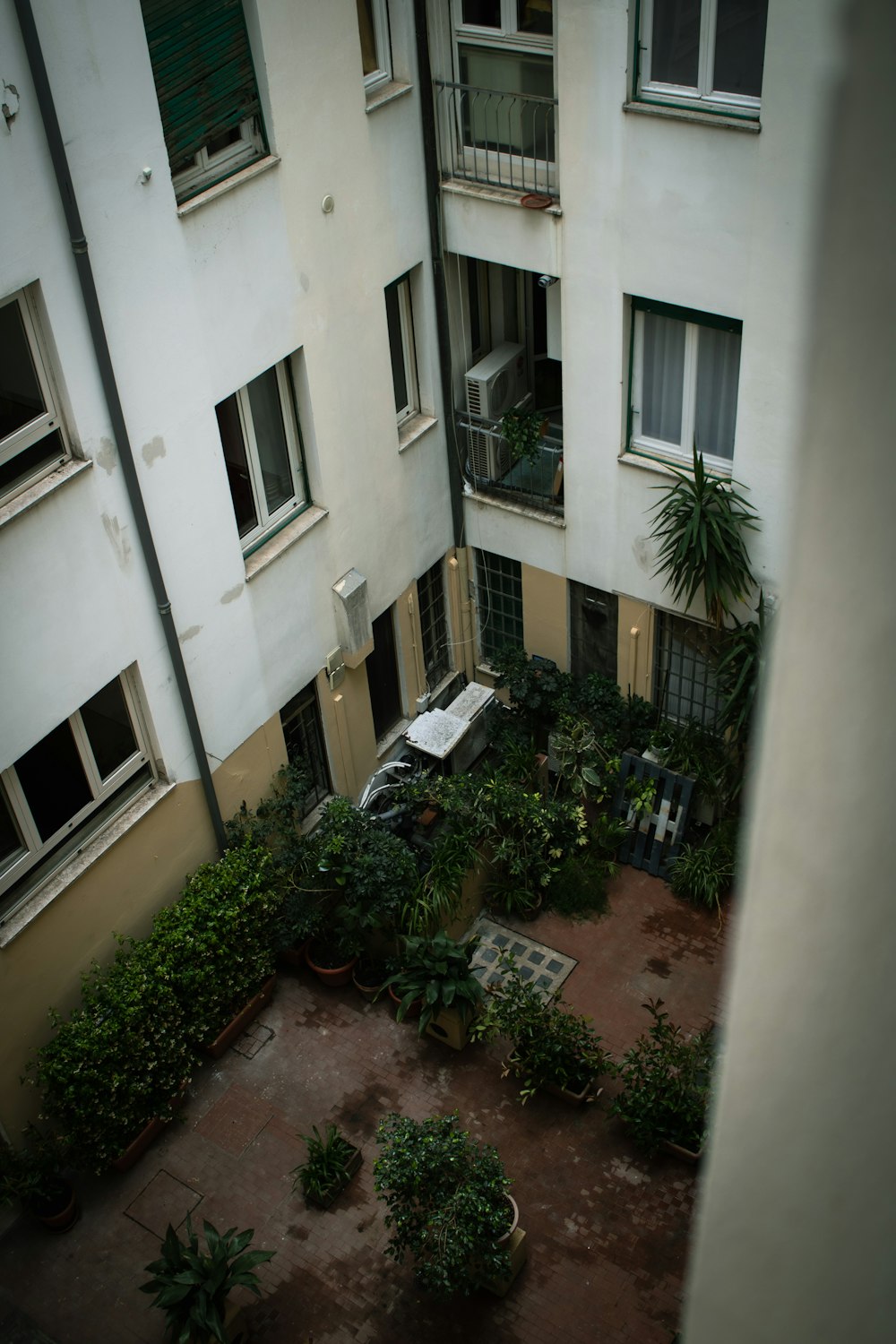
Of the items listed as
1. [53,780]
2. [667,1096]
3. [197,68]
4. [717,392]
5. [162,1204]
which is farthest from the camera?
[717,392]

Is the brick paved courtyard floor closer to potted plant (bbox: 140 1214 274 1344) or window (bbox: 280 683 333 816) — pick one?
potted plant (bbox: 140 1214 274 1344)

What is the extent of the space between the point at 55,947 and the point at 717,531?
716cm

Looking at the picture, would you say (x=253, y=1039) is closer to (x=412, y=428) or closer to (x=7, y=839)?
(x=7, y=839)

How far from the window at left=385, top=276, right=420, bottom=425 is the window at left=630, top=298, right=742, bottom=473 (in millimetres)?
2485

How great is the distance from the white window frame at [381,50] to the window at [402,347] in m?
1.91

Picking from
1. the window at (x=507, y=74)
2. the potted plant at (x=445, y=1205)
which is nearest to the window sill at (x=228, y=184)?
the window at (x=507, y=74)

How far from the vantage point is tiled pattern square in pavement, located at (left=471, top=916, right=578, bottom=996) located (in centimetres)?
1334

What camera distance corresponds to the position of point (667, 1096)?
11.2 m

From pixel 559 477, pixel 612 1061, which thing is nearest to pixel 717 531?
pixel 559 477

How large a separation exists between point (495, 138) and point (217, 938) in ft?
27.3

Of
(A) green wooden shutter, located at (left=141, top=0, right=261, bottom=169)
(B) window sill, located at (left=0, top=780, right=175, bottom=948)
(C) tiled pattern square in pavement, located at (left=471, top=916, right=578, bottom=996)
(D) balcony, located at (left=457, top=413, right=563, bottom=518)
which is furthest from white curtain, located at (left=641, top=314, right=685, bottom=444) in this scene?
(B) window sill, located at (left=0, top=780, right=175, bottom=948)

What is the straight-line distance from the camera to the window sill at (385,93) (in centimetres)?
1164

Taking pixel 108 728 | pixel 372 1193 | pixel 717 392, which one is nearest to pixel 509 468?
pixel 717 392

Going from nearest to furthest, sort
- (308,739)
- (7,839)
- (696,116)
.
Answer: (696,116) → (7,839) → (308,739)
